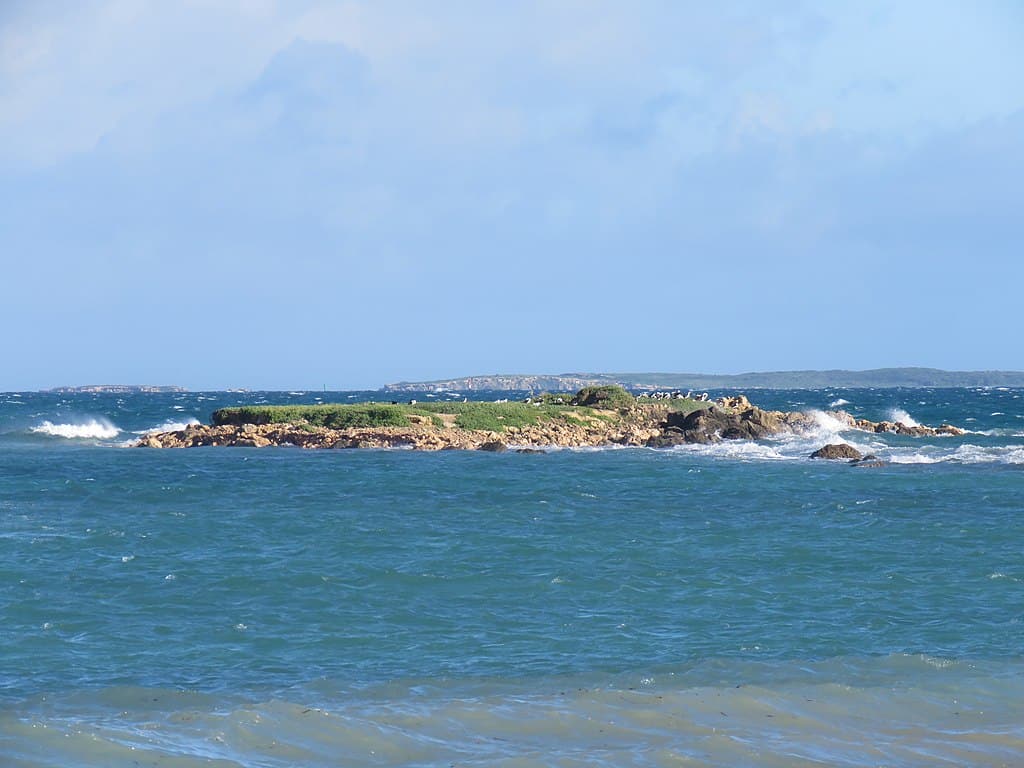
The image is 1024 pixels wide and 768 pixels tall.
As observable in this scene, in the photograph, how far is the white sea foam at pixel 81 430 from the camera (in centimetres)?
6281

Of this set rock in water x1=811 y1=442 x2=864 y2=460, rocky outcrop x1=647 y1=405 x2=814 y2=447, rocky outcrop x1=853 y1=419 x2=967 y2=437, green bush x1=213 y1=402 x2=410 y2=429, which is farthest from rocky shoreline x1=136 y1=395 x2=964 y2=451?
rock in water x1=811 y1=442 x2=864 y2=460

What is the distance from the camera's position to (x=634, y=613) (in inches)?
699

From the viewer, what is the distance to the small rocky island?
168ft

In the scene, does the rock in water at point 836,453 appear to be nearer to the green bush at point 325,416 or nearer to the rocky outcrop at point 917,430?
the rocky outcrop at point 917,430

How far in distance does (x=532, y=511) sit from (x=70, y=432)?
44.4 m

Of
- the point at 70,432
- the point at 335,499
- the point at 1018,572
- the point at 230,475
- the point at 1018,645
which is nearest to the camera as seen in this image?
the point at 1018,645

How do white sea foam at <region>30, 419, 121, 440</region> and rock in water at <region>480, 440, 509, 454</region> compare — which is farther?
white sea foam at <region>30, 419, 121, 440</region>

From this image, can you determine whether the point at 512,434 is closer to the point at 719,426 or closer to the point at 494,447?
the point at 494,447

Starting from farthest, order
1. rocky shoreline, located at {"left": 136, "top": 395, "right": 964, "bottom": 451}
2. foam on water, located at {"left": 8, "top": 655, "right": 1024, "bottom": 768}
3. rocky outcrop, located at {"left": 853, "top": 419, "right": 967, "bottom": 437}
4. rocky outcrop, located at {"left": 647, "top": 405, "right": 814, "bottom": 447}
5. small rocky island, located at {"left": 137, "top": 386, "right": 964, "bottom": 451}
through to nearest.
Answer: rocky outcrop, located at {"left": 853, "top": 419, "right": 967, "bottom": 437} < rocky outcrop, located at {"left": 647, "top": 405, "right": 814, "bottom": 447} < small rocky island, located at {"left": 137, "top": 386, "right": 964, "bottom": 451} < rocky shoreline, located at {"left": 136, "top": 395, "right": 964, "bottom": 451} < foam on water, located at {"left": 8, "top": 655, "right": 1024, "bottom": 768}

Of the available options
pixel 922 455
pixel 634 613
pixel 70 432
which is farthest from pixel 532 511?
pixel 70 432

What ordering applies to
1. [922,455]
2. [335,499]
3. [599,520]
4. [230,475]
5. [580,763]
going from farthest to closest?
[922,455] < [230,475] < [335,499] < [599,520] < [580,763]

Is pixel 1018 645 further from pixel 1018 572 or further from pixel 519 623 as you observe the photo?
pixel 519 623

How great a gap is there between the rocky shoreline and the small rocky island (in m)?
0.05

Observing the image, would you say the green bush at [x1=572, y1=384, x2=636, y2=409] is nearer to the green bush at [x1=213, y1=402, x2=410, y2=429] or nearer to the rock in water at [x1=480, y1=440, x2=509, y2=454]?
the green bush at [x1=213, y1=402, x2=410, y2=429]
